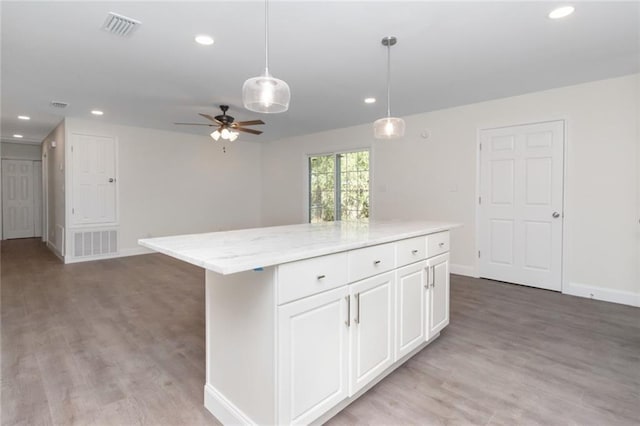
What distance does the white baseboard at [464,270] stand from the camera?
4.56m

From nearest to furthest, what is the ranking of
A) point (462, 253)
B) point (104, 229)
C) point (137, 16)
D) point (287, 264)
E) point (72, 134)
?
point (287, 264) < point (137, 16) < point (462, 253) < point (72, 134) < point (104, 229)

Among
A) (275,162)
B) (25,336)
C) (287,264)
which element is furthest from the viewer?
(275,162)

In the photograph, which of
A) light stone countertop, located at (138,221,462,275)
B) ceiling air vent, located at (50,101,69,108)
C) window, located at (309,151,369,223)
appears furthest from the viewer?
window, located at (309,151,369,223)

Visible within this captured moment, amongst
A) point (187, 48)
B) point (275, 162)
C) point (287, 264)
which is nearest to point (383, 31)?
point (187, 48)

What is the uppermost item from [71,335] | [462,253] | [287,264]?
[287,264]

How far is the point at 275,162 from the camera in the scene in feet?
24.9

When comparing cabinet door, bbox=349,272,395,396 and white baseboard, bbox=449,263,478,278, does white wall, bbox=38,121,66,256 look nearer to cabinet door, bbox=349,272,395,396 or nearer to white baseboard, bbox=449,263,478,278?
cabinet door, bbox=349,272,395,396

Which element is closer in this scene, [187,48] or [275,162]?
[187,48]

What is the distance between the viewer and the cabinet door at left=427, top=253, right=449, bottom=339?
2.42 meters

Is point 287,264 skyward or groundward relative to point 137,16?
groundward

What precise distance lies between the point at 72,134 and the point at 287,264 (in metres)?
5.75

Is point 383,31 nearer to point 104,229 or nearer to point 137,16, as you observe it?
point 137,16

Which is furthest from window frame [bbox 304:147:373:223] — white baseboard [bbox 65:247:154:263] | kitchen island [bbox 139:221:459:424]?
kitchen island [bbox 139:221:459:424]

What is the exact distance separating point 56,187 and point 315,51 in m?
5.94
